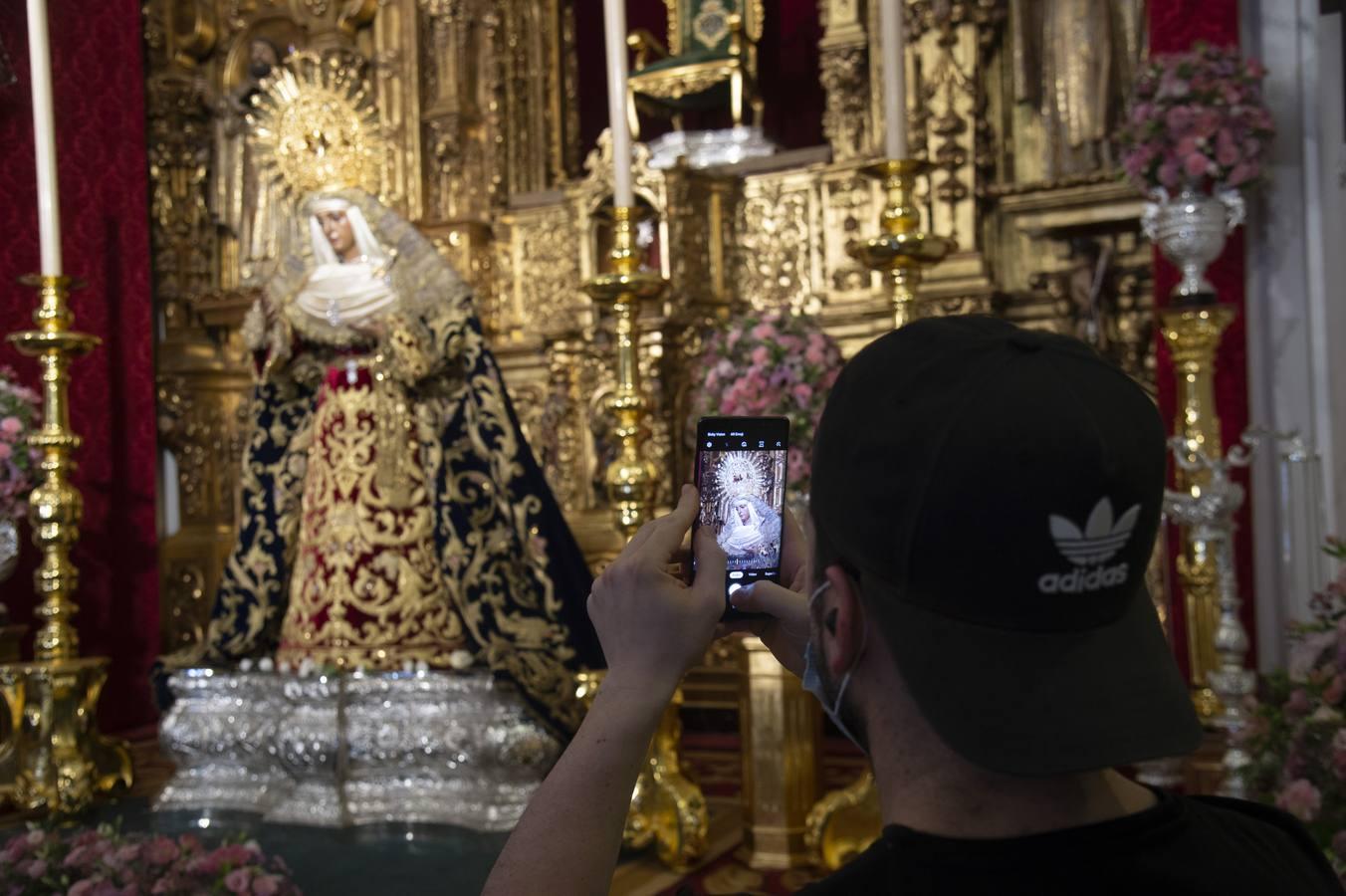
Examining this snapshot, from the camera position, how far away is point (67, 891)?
191 centimetres

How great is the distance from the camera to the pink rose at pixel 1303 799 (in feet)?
6.29

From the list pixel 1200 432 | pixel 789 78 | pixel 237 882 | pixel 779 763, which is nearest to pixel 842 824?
pixel 779 763

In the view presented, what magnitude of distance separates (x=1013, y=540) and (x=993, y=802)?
0.53 ft

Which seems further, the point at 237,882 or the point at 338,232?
the point at 338,232

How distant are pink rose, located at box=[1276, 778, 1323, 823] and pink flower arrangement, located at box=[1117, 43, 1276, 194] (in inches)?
101

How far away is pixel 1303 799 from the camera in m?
1.92

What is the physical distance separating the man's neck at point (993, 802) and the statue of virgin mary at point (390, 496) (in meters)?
3.31

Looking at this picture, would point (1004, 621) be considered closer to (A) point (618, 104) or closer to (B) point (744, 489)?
(B) point (744, 489)

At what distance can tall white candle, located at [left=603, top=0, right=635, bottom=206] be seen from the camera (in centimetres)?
305

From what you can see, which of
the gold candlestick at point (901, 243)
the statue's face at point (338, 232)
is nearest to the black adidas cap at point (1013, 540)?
the gold candlestick at point (901, 243)

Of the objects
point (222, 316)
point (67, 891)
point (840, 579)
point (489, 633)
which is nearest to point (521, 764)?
point (489, 633)

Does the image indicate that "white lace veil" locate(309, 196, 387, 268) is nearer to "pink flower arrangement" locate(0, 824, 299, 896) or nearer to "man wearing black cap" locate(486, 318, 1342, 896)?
"pink flower arrangement" locate(0, 824, 299, 896)

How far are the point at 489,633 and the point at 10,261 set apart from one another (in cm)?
303

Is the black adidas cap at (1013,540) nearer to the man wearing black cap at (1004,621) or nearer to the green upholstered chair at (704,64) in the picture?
the man wearing black cap at (1004,621)
